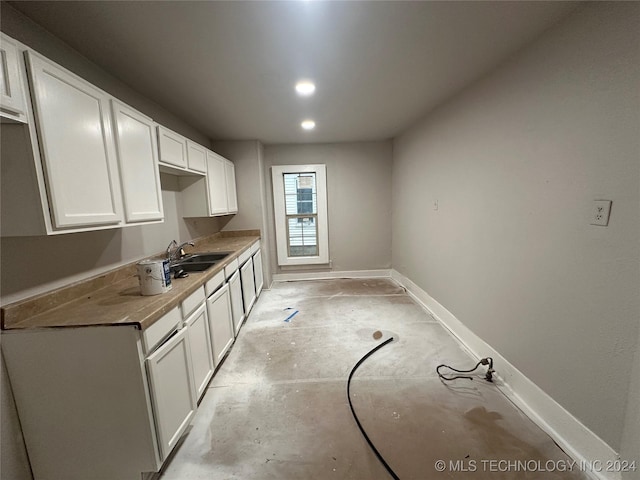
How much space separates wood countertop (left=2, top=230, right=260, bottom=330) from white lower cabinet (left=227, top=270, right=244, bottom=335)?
0.67 meters

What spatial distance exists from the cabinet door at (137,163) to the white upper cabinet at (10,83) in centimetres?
45

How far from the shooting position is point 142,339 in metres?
1.17

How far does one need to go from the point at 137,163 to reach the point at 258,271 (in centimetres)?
235

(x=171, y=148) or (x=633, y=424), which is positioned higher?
(x=171, y=148)

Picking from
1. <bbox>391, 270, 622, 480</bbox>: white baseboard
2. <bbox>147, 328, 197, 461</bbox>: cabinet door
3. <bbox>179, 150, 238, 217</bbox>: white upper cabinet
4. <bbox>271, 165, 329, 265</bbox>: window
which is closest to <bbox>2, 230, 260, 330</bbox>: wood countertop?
<bbox>147, 328, 197, 461</bbox>: cabinet door

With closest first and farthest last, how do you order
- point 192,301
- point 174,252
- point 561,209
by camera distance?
point 561,209
point 192,301
point 174,252

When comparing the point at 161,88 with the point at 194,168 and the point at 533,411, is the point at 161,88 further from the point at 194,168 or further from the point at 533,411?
the point at 533,411

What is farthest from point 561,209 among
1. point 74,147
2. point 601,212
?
point 74,147

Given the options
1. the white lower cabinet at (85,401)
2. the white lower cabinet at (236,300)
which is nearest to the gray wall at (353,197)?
the white lower cabinet at (236,300)

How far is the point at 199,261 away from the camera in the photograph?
2686 mm

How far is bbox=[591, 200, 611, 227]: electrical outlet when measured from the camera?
1214mm

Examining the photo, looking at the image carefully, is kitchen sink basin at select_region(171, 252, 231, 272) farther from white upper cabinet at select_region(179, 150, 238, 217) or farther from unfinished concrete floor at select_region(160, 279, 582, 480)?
unfinished concrete floor at select_region(160, 279, 582, 480)

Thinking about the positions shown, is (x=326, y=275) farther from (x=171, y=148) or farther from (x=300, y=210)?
(x=171, y=148)

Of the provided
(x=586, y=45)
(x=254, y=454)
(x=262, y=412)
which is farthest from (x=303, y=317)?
(x=586, y=45)
